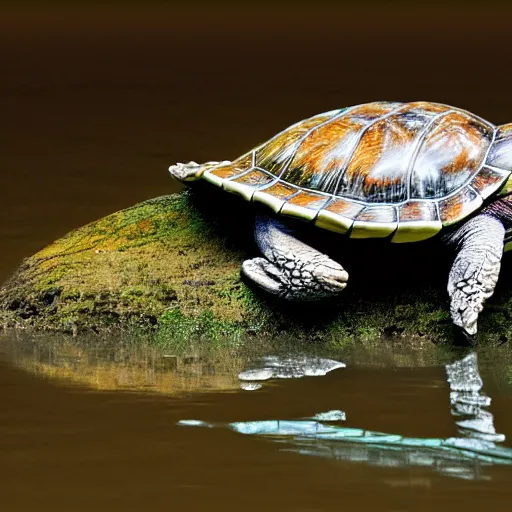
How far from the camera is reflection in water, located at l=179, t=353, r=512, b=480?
5.74 m

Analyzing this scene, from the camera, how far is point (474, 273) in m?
7.39

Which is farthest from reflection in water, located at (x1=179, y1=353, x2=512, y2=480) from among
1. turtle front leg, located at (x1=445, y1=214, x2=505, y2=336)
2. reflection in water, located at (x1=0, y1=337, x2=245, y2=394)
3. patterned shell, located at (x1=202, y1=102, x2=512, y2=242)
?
patterned shell, located at (x1=202, y1=102, x2=512, y2=242)

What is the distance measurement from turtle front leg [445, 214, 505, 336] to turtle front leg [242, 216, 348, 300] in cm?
63

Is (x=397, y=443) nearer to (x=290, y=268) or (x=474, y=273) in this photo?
(x=474, y=273)

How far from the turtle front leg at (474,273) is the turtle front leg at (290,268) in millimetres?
627

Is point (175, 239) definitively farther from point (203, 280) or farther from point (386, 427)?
point (386, 427)

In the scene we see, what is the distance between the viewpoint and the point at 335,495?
5293 mm

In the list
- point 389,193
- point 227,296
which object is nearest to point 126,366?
point 227,296

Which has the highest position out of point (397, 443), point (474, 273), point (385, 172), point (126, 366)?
point (385, 172)

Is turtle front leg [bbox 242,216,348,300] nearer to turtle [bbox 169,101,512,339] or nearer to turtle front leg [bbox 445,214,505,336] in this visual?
turtle [bbox 169,101,512,339]

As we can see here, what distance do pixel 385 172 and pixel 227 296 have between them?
3.81 ft

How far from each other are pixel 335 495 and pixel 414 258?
108 inches

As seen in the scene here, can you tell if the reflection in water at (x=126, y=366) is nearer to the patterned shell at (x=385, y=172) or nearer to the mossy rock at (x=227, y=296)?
the mossy rock at (x=227, y=296)

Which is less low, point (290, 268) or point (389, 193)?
point (389, 193)
